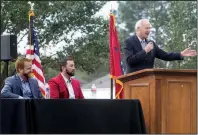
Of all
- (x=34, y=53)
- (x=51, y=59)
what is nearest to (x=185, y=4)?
(x=51, y=59)

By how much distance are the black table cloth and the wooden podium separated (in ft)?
0.49

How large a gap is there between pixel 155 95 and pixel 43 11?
11950 mm

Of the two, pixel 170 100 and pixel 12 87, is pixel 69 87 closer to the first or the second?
pixel 12 87

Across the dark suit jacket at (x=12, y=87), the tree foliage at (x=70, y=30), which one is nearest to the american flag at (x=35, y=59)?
the dark suit jacket at (x=12, y=87)

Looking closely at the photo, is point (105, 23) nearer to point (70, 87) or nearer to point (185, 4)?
point (185, 4)

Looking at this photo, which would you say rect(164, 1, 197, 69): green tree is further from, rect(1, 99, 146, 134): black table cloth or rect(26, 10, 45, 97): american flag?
rect(1, 99, 146, 134): black table cloth

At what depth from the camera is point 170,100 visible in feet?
15.8

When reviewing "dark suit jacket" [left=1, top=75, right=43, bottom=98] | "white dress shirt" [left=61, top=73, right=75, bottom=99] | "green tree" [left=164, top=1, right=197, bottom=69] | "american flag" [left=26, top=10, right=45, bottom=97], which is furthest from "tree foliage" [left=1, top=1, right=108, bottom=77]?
"dark suit jacket" [left=1, top=75, right=43, bottom=98]

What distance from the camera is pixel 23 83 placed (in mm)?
5480

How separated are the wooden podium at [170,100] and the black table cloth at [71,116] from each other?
150 millimetres

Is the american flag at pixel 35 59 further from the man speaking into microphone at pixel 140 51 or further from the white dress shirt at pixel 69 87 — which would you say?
the man speaking into microphone at pixel 140 51

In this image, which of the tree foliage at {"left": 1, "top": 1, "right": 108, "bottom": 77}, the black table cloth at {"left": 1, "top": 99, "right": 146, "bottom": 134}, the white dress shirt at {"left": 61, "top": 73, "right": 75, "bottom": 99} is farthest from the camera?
the tree foliage at {"left": 1, "top": 1, "right": 108, "bottom": 77}

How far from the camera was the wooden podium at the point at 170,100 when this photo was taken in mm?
4777

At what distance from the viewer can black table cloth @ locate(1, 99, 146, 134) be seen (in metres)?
4.41
